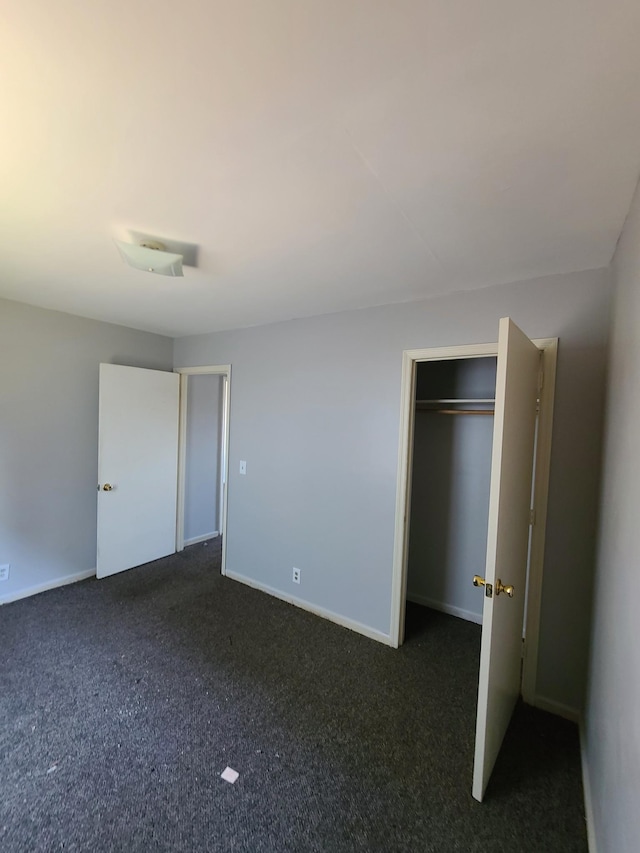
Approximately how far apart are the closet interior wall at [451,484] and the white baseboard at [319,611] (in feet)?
2.48

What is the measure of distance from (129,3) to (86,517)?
362 cm

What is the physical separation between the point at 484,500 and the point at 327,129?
2.66 m

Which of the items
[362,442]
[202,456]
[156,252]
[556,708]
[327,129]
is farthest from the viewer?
[202,456]

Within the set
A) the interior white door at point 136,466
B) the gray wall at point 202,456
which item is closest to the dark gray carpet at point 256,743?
the interior white door at point 136,466

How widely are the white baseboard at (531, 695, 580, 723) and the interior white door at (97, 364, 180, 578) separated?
3399mm

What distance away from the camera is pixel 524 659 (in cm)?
208

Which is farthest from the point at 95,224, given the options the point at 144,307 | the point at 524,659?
the point at 524,659

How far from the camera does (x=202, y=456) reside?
436 cm

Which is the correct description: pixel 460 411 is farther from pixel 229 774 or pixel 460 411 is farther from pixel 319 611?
pixel 229 774

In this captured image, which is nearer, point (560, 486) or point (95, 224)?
point (95, 224)

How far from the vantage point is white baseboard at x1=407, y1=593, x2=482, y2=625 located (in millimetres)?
2934

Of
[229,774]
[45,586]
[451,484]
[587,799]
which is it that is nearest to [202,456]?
[45,586]

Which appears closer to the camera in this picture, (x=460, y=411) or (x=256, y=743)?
(x=256, y=743)

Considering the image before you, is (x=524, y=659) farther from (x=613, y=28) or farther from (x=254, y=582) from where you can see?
(x=613, y=28)
